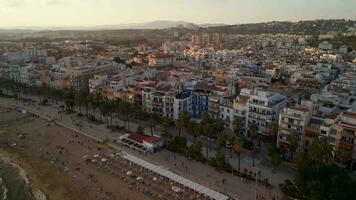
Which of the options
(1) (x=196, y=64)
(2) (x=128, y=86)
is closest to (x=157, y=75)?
(2) (x=128, y=86)

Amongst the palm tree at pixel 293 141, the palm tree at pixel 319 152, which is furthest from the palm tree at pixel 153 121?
the palm tree at pixel 319 152

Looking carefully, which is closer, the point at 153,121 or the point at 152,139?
the point at 152,139

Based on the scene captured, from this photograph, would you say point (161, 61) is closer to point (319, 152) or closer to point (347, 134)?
point (347, 134)

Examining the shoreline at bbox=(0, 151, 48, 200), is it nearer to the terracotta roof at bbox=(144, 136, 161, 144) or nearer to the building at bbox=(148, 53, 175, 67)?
the terracotta roof at bbox=(144, 136, 161, 144)

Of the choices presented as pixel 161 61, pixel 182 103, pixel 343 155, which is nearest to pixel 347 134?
pixel 343 155

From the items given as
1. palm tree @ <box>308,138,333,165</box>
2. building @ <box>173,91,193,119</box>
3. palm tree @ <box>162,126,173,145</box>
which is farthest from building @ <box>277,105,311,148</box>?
building @ <box>173,91,193,119</box>

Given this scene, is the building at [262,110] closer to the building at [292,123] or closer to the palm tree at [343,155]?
the building at [292,123]
